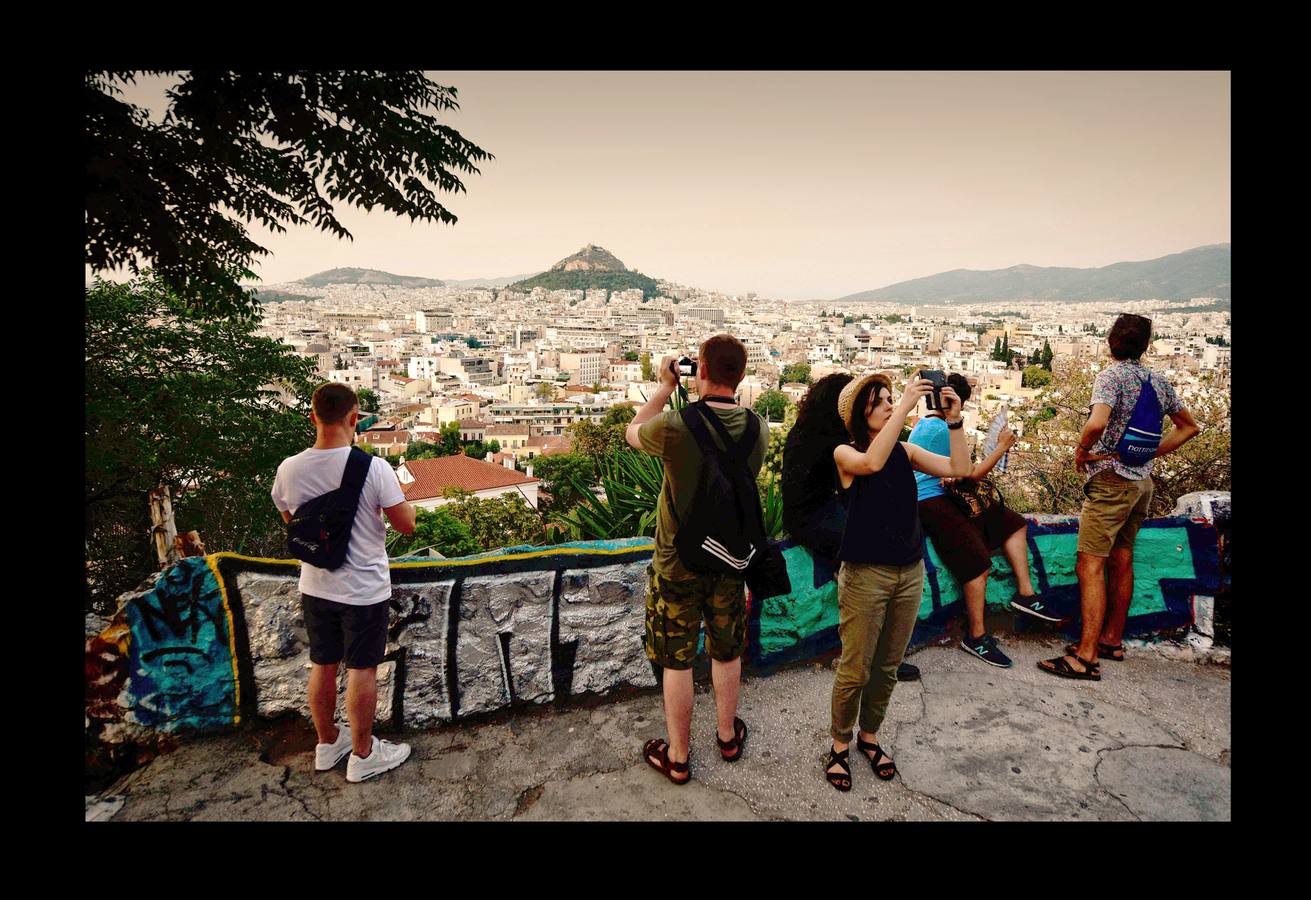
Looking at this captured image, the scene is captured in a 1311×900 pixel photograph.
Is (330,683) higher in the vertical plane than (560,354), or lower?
lower

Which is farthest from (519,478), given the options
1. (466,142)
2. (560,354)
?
(560,354)

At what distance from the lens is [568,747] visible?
2113 mm

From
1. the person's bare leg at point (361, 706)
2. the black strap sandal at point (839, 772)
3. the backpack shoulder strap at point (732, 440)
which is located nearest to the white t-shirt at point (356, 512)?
the person's bare leg at point (361, 706)

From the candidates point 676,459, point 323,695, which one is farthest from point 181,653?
point 676,459

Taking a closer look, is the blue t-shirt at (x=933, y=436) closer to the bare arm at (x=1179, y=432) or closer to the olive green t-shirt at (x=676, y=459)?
the olive green t-shirt at (x=676, y=459)

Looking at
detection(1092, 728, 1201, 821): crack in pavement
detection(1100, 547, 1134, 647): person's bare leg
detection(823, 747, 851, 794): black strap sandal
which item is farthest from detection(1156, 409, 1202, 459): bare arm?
detection(823, 747, 851, 794): black strap sandal

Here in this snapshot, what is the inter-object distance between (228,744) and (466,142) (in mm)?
2670

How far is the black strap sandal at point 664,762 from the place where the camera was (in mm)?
1950

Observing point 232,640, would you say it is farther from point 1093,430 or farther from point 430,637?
point 1093,430

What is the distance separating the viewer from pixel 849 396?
6.39 ft

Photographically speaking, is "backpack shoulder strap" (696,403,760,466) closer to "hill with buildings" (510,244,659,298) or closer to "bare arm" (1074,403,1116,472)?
"bare arm" (1074,403,1116,472)

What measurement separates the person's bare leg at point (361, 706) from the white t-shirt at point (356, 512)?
0.22 metres

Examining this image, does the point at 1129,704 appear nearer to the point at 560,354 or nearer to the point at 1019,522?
the point at 1019,522

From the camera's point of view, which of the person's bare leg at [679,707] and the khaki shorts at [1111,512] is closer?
the person's bare leg at [679,707]
